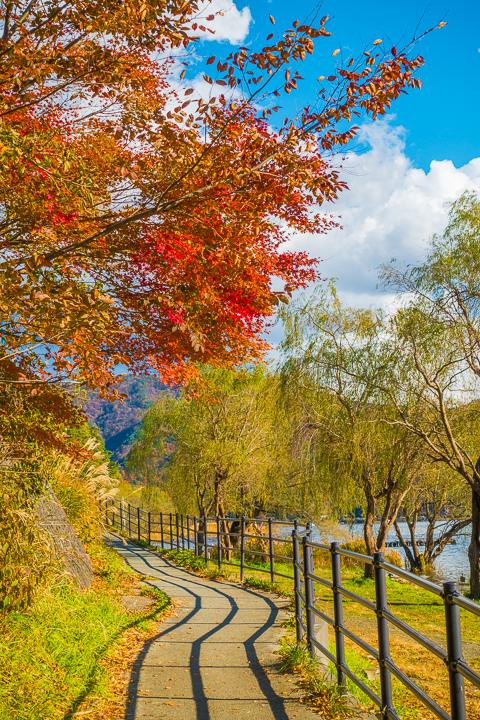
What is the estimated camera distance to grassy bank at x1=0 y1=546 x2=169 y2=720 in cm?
335

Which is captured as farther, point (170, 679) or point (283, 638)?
point (283, 638)

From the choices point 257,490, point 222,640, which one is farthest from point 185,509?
point 222,640

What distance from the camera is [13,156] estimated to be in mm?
3689

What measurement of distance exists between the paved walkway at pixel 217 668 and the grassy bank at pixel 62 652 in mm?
291

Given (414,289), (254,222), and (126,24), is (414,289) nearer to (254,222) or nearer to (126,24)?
(254,222)

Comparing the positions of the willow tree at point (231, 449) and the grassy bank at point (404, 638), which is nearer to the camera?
the grassy bank at point (404, 638)

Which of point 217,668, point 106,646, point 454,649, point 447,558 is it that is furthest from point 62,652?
point 447,558

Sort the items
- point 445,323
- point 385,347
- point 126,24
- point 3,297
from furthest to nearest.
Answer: point 385,347 → point 445,323 → point 126,24 → point 3,297

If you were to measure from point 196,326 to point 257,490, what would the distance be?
1639 centimetres

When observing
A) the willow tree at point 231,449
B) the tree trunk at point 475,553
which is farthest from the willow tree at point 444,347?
the willow tree at point 231,449

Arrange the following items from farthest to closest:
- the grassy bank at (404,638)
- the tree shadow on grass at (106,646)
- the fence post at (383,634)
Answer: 1. the grassy bank at (404,638)
2. the tree shadow on grass at (106,646)
3. the fence post at (383,634)

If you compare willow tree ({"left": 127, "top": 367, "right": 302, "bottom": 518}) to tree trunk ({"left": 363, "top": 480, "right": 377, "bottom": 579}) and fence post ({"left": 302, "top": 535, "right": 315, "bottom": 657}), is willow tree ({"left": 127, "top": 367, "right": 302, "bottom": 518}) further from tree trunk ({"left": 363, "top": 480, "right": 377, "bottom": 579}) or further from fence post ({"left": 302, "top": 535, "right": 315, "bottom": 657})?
fence post ({"left": 302, "top": 535, "right": 315, "bottom": 657})

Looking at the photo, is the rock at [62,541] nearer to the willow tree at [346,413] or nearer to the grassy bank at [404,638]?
the grassy bank at [404,638]

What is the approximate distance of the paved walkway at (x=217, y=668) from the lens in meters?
3.53
